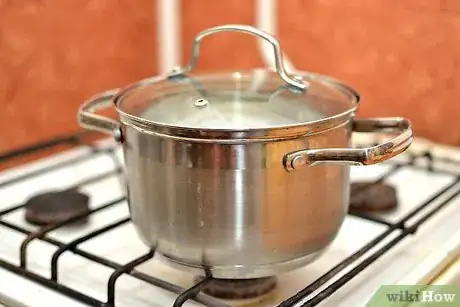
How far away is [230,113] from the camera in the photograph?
2.05 feet

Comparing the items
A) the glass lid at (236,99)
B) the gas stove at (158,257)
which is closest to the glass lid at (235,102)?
the glass lid at (236,99)

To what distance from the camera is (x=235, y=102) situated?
66 centimetres

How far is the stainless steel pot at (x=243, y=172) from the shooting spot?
1.78 feet

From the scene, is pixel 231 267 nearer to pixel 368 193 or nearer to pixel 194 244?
pixel 194 244

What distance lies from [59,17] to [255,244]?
2.10 ft

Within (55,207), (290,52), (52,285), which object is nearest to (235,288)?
(52,285)

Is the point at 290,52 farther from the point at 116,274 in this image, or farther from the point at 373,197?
the point at 116,274

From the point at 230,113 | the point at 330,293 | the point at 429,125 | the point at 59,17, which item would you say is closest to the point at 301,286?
the point at 330,293

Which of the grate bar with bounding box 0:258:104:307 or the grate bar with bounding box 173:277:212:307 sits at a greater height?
the grate bar with bounding box 173:277:212:307

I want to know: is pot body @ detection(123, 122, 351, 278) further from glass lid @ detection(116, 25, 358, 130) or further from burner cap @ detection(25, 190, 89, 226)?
burner cap @ detection(25, 190, 89, 226)

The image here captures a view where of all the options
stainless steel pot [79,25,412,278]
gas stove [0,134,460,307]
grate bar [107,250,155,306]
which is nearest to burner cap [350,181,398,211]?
gas stove [0,134,460,307]

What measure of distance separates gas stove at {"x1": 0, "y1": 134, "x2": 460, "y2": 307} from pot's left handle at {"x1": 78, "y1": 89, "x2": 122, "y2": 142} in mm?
115

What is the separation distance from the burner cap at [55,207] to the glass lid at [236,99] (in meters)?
0.20

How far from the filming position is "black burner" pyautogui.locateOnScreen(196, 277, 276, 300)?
0.64m
